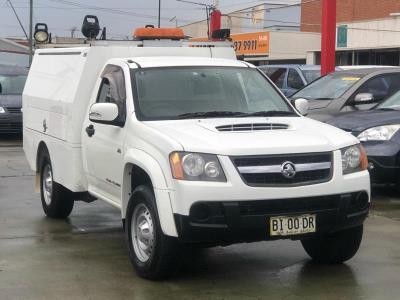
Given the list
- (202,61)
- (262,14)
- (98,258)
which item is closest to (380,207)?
(202,61)

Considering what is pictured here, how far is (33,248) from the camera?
6582 mm

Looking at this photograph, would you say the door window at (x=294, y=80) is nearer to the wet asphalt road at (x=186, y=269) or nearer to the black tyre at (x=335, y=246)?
the wet asphalt road at (x=186, y=269)

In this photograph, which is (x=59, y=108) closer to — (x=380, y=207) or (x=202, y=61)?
(x=202, y=61)

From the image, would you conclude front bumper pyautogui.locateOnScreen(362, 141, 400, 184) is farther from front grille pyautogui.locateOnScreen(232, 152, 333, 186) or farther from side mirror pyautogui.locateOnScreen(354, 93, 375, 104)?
front grille pyautogui.locateOnScreen(232, 152, 333, 186)

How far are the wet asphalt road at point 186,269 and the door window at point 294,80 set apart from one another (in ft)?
29.5

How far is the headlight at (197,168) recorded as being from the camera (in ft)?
16.3

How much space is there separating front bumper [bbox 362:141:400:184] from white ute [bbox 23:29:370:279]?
2354 millimetres

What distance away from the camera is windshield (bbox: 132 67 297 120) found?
6043mm

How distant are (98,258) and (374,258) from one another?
8.23ft

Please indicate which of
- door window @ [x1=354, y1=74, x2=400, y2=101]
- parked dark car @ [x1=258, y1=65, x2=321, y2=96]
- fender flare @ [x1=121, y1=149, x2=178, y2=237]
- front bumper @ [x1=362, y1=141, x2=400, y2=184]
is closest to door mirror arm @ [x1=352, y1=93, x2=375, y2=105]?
door window @ [x1=354, y1=74, x2=400, y2=101]

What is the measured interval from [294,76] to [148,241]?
1201 cm

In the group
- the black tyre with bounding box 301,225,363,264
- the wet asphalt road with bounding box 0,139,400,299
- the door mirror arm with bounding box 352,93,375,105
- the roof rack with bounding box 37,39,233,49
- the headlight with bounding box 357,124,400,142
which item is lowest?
the wet asphalt road with bounding box 0,139,400,299

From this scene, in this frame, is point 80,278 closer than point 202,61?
Yes

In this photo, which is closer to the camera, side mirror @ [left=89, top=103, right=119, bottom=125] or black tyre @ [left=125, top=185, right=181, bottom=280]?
black tyre @ [left=125, top=185, right=181, bottom=280]
